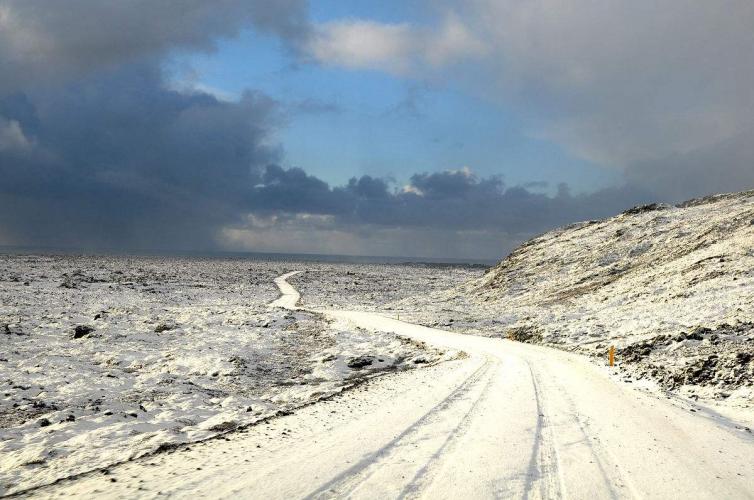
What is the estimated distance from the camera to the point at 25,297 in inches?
1593

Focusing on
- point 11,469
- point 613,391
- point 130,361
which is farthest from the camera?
point 130,361

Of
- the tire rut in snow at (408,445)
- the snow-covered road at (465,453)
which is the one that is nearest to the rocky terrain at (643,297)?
the snow-covered road at (465,453)

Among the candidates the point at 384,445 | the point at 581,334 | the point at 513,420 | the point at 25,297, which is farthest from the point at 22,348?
the point at 581,334

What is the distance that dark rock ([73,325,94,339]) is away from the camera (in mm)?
24234

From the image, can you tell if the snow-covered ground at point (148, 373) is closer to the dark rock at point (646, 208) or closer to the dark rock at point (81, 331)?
the dark rock at point (81, 331)

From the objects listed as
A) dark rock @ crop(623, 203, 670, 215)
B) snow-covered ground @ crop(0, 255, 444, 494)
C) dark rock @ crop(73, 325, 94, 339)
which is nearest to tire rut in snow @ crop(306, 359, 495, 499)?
snow-covered ground @ crop(0, 255, 444, 494)

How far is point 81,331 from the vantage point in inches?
972

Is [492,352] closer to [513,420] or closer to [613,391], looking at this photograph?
[613,391]

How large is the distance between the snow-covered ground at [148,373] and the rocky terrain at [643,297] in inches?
418

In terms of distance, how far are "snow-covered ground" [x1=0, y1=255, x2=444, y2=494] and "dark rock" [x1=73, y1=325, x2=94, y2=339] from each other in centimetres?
9

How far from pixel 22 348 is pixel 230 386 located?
38.5 feet

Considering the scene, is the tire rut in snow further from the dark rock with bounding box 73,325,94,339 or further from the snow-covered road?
the dark rock with bounding box 73,325,94,339

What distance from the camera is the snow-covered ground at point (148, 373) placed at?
10.5m

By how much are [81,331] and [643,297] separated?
3794cm
